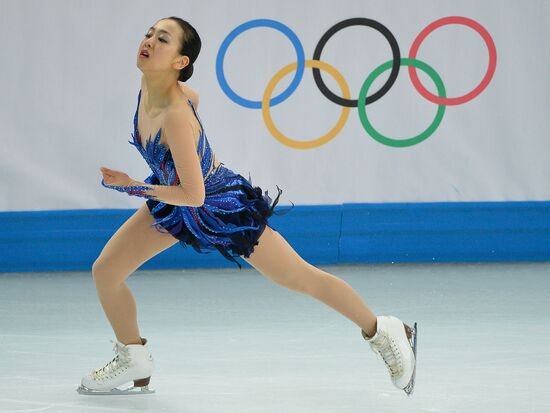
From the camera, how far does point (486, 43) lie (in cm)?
703

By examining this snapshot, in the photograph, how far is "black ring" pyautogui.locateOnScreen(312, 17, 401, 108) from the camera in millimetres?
6930

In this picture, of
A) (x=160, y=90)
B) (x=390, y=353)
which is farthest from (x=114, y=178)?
(x=390, y=353)

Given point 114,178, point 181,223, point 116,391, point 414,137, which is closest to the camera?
point 114,178

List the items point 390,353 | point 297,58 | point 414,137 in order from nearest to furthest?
point 390,353, point 297,58, point 414,137

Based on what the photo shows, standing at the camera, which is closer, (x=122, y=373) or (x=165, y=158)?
(x=165, y=158)

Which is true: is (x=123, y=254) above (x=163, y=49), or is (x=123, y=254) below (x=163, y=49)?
below

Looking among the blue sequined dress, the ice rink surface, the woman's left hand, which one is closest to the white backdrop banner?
the ice rink surface

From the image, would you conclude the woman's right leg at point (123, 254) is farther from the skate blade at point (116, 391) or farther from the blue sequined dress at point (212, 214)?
the skate blade at point (116, 391)

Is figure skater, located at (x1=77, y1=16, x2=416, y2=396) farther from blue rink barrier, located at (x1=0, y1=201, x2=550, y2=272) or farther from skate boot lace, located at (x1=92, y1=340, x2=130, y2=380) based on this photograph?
blue rink barrier, located at (x1=0, y1=201, x2=550, y2=272)

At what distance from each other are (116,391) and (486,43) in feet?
13.0

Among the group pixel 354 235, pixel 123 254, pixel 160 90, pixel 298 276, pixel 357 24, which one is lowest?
pixel 298 276

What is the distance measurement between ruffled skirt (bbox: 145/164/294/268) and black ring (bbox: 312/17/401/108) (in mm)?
3293

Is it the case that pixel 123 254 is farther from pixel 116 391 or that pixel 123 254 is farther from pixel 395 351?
pixel 395 351

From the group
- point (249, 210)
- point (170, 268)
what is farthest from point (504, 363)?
point (170, 268)
